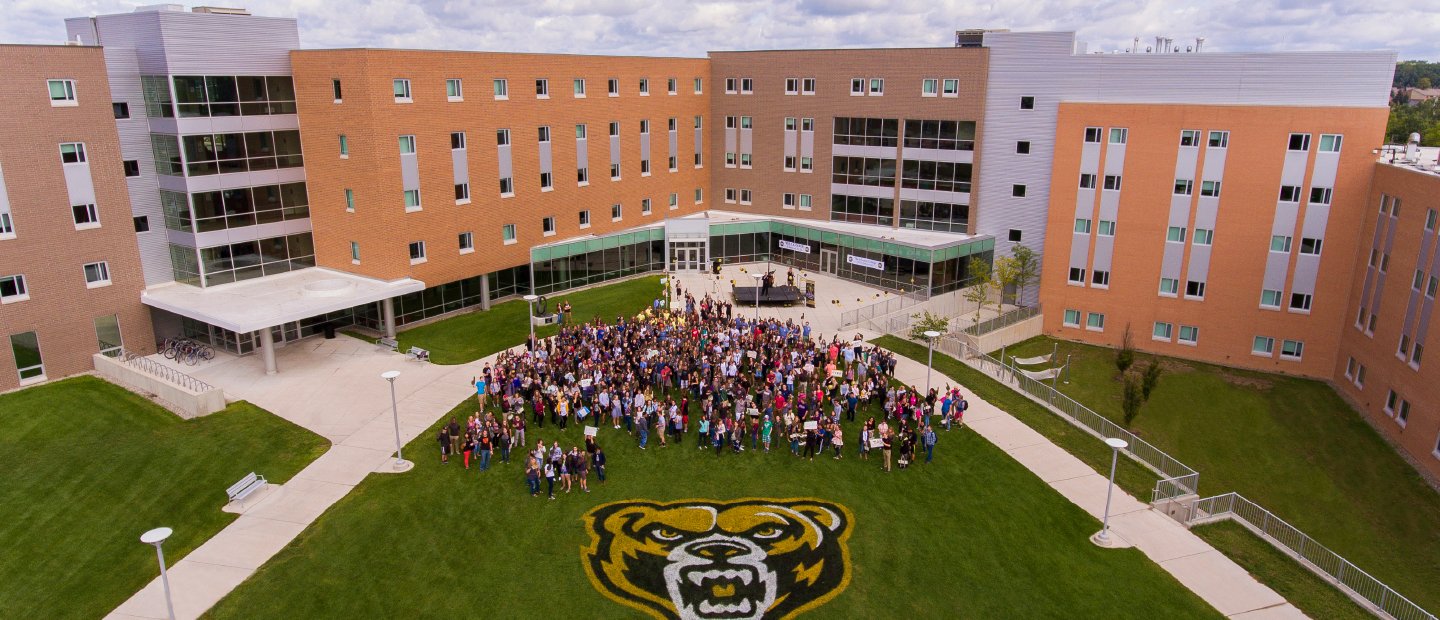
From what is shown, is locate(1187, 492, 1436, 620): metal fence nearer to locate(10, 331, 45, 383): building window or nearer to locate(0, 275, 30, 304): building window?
locate(10, 331, 45, 383): building window

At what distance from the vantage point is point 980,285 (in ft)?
165

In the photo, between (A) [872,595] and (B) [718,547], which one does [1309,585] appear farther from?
(B) [718,547]

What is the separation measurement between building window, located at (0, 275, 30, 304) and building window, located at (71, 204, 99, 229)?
3.00 metres

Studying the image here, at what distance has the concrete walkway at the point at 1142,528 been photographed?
23031 mm

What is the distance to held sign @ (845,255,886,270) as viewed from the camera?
52.9 metres

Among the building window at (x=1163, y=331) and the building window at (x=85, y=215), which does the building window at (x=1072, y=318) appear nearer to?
the building window at (x=1163, y=331)

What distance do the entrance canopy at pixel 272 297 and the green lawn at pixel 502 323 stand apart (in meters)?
2.69

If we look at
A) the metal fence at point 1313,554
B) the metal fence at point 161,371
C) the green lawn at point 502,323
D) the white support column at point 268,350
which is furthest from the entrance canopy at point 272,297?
the metal fence at point 1313,554

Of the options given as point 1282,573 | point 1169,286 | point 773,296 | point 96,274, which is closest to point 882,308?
point 773,296

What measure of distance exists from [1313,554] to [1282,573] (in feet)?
7.64

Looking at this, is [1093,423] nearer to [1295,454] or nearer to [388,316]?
[1295,454]

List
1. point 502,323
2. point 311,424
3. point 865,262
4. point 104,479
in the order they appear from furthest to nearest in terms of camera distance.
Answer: point 865,262, point 502,323, point 311,424, point 104,479

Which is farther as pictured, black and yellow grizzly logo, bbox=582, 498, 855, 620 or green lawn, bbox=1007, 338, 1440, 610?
green lawn, bbox=1007, 338, 1440, 610

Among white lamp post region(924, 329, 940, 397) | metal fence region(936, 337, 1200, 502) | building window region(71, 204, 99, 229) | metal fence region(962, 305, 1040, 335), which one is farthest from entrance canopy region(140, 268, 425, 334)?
metal fence region(962, 305, 1040, 335)
